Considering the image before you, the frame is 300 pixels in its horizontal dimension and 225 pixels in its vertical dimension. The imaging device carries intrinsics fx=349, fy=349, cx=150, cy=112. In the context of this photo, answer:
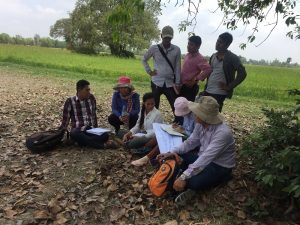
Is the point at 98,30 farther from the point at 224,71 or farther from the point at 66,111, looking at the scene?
the point at 224,71

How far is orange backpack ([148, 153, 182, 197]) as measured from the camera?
13.9 ft

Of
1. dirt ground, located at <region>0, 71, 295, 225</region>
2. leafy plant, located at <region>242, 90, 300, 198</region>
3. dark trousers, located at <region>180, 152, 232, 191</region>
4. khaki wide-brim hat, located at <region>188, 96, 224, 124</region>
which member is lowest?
dirt ground, located at <region>0, 71, 295, 225</region>

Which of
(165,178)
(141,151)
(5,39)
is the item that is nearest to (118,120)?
(141,151)

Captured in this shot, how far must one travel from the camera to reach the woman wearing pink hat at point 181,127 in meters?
5.07

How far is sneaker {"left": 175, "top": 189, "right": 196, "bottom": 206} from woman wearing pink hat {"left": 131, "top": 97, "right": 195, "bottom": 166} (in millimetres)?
1031

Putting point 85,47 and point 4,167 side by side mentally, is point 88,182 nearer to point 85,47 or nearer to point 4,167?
point 4,167

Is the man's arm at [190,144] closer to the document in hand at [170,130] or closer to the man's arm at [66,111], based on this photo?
the document in hand at [170,130]

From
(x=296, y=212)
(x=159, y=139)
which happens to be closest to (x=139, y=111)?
(x=159, y=139)

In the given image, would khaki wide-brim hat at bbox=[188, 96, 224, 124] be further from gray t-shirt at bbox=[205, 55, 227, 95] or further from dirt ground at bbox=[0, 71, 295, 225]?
gray t-shirt at bbox=[205, 55, 227, 95]

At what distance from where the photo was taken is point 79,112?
591 cm

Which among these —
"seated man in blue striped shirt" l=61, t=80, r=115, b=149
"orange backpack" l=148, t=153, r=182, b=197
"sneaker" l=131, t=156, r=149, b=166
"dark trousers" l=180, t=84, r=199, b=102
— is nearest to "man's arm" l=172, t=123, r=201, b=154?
"orange backpack" l=148, t=153, r=182, b=197

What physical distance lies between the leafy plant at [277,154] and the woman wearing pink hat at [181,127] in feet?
2.98

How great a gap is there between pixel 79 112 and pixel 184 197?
258 cm

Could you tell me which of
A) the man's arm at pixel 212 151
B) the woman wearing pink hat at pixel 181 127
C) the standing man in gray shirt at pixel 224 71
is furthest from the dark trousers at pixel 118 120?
the man's arm at pixel 212 151
